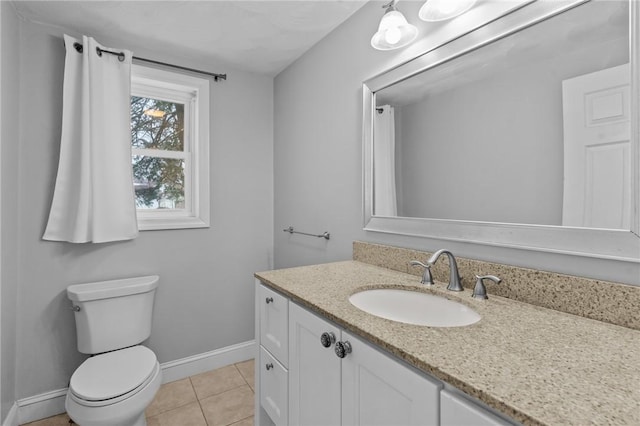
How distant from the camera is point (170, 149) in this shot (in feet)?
7.39

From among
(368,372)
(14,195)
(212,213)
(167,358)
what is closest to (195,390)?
(167,358)

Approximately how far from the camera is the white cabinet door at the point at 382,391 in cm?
65

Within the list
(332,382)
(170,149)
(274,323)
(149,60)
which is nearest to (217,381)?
(274,323)

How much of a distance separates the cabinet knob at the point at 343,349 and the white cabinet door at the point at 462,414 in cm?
30

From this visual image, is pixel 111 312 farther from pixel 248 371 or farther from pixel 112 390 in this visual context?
pixel 248 371

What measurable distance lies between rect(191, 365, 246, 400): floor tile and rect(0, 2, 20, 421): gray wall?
957 millimetres

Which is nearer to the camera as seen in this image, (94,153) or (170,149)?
→ (94,153)

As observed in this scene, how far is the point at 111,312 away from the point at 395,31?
82.0 inches

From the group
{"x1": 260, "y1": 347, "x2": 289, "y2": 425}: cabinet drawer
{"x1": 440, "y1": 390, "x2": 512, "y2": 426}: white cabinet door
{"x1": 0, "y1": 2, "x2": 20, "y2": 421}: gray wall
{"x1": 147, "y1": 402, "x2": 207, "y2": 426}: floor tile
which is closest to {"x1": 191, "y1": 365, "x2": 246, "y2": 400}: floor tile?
{"x1": 147, "y1": 402, "x2": 207, "y2": 426}: floor tile

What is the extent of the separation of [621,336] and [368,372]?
0.62 meters

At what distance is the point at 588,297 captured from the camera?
864mm

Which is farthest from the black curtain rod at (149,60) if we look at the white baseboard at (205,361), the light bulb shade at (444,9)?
the white baseboard at (205,361)

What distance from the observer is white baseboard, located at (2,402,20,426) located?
1586mm

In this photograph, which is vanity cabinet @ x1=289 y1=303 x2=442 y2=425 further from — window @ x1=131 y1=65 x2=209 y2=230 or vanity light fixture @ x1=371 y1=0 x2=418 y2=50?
window @ x1=131 y1=65 x2=209 y2=230
